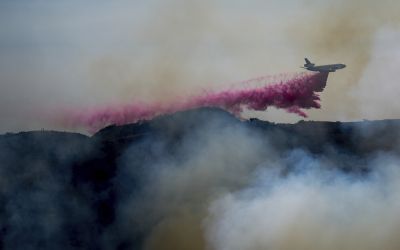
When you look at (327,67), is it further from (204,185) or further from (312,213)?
(312,213)

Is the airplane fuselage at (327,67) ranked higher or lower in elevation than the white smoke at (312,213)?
higher

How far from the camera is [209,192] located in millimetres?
41469

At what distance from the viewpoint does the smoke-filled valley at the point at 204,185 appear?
36.8 metres

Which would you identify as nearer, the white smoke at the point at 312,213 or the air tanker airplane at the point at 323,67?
the white smoke at the point at 312,213

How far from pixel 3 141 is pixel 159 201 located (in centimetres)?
1329

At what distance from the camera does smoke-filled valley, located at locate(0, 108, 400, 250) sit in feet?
121

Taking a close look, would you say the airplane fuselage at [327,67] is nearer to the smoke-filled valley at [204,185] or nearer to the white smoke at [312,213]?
the smoke-filled valley at [204,185]

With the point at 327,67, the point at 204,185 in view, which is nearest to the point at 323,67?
the point at 327,67

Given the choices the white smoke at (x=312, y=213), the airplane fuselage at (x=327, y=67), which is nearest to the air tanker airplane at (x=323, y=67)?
the airplane fuselage at (x=327, y=67)

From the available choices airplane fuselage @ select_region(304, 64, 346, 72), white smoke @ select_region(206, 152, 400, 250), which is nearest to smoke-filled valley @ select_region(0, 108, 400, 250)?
white smoke @ select_region(206, 152, 400, 250)

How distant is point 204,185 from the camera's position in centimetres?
4228

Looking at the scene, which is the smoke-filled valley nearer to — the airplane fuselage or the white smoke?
the white smoke

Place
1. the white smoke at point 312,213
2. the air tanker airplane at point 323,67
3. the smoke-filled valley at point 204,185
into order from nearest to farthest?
1. the white smoke at point 312,213
2. the smoke-filled valley at point 204,185
3. the air tanker airplane at point 323,67

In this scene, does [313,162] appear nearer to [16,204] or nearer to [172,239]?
[172,239]
